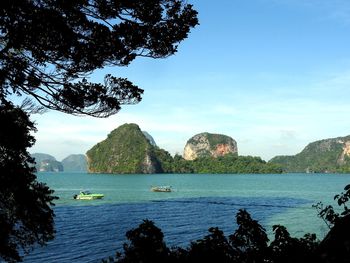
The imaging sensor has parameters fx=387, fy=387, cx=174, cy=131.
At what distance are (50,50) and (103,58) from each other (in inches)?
63.6

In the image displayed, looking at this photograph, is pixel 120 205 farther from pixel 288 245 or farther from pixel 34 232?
pixel 288 245

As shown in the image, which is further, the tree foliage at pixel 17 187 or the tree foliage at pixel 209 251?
the tree foliage at pixel 17 187

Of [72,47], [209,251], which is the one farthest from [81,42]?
[209,251]

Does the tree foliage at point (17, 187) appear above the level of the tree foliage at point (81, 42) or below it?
below

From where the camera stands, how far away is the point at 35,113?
42.0ft

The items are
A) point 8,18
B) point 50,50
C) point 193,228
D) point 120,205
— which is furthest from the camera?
point 120,205

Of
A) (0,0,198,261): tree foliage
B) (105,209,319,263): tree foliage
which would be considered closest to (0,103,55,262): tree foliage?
(0,0,198,261): tree foliage

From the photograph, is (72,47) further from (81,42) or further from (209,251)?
(209,251)

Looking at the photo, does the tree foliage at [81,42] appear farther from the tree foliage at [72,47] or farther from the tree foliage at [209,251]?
the tree foliage at [209,251]

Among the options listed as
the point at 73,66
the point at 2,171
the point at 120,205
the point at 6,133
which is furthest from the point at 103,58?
the point at 120,205

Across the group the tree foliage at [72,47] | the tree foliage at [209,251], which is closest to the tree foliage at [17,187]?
the tree foliage at [72,47]

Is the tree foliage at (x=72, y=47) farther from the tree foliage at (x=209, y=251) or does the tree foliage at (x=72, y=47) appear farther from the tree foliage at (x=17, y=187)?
the tree foliage at (x=209, y=251)

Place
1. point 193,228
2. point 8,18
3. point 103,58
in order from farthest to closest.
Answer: point 193,228 < point 103,58 < point 8,18

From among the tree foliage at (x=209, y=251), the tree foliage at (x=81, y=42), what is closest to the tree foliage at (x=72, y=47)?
the tree foliage at (x=81, y=42)
